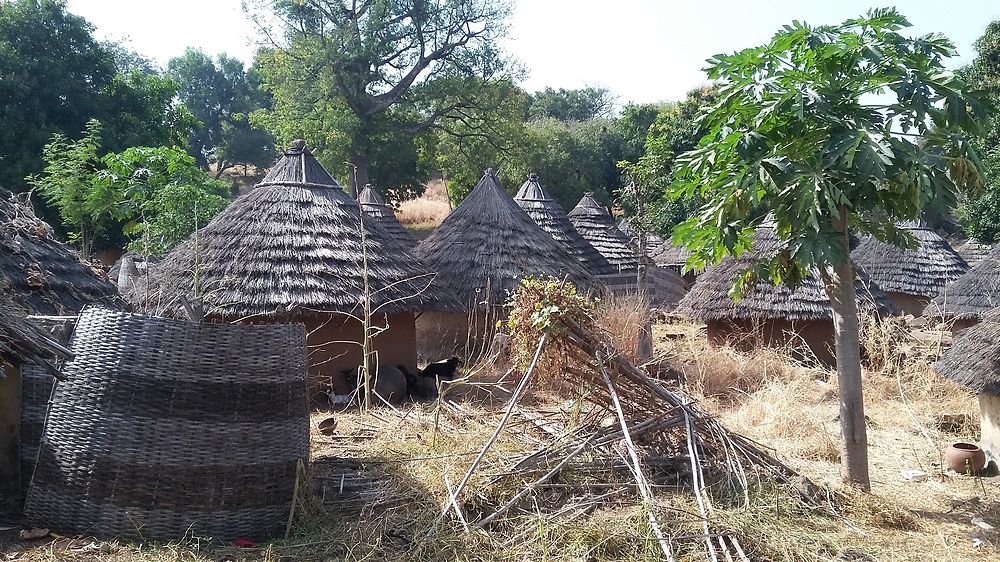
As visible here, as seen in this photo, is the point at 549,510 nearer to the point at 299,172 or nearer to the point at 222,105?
the point at 299,172

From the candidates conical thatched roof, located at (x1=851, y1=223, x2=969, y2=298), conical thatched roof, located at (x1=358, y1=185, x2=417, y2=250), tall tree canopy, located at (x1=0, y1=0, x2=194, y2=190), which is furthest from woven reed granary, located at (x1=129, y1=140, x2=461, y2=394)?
tall tree canopy, located at (x1=0, y1=0, x2=194, y2=190)

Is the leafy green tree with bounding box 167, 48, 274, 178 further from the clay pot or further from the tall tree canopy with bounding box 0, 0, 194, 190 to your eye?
the clay pot

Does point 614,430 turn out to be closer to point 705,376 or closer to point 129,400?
point 129,400

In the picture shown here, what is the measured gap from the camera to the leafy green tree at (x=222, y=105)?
40875 millimetres

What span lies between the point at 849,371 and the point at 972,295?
29.9 ft

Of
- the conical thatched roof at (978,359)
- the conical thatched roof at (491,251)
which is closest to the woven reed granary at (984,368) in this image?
the conical thatched roof at (978,359)

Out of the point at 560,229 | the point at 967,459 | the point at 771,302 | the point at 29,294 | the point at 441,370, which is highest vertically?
the point at 560,229

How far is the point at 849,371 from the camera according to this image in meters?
5.61

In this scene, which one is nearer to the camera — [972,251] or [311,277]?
[311,277]

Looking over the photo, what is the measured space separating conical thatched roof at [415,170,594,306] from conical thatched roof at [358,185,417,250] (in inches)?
44.6

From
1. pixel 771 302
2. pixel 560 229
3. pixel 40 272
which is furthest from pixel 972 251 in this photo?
pixel 40 272

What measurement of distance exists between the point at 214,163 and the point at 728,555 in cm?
4370

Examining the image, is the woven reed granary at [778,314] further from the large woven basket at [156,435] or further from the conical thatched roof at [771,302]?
the large woven basket at [156,435]

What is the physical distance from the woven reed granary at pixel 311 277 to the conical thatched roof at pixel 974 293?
7.93 meters
